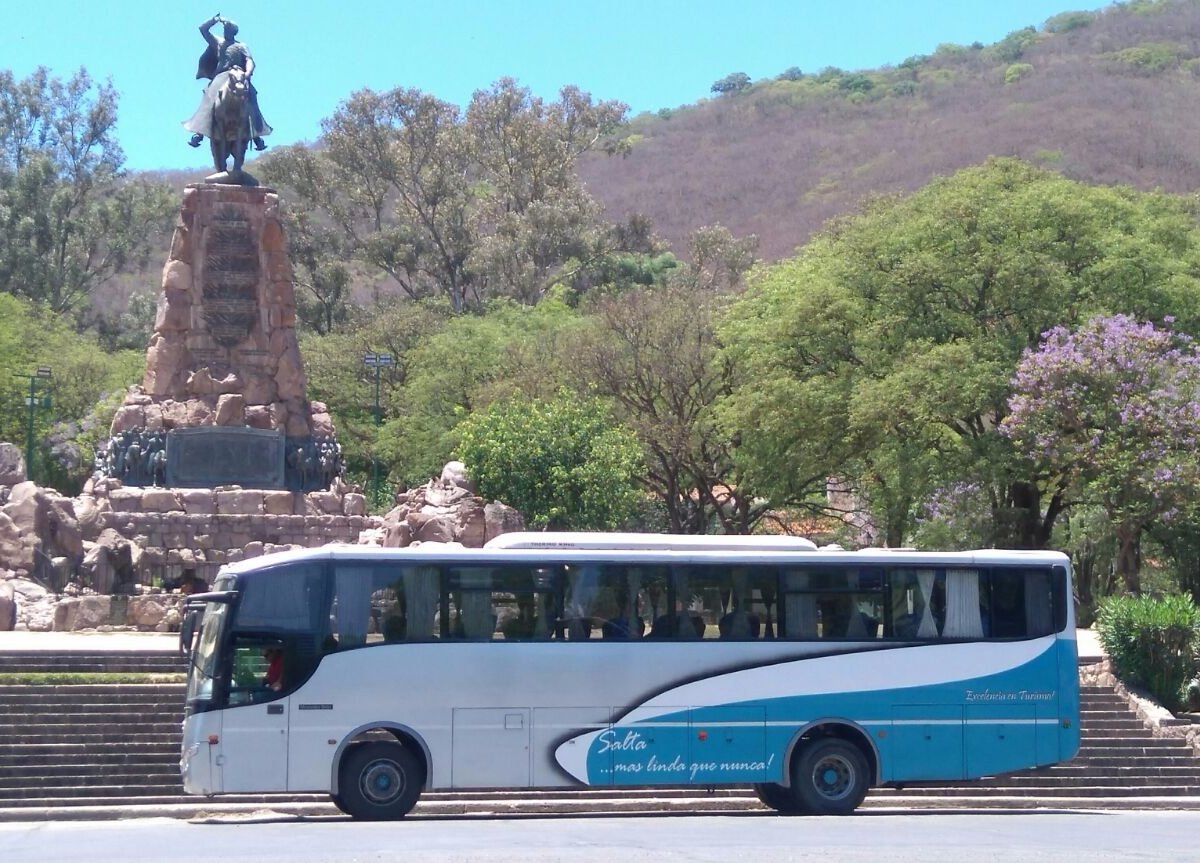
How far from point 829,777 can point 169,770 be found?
8.12 m

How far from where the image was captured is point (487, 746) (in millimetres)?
17047

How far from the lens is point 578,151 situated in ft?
264

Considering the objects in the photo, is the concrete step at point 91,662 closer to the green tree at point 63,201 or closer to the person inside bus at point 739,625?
the person inside bus at point 739,625

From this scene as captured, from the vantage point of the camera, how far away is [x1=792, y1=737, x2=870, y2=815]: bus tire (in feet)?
58.7

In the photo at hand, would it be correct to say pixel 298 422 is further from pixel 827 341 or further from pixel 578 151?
pixel 578 151

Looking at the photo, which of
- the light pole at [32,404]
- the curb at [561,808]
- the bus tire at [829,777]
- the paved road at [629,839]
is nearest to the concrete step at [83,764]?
the curb at [561,808]

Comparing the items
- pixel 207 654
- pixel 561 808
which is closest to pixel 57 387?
pixel 561 808

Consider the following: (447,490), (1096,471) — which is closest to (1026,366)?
(1096,471)

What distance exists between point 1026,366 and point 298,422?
649 inches

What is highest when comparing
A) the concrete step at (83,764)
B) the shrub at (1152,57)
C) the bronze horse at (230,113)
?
the shrub at (1152,57)

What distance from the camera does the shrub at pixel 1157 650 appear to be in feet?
79.8

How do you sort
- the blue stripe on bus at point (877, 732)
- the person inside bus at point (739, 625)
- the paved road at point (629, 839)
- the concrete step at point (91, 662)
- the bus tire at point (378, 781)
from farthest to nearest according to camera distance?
the concrete step at point (91, 662), the person inside bus at point (739, 625), the blue stripe on bus at point (877, 732), the bus tire at point (378, 781), the paved road at point (629, 839)

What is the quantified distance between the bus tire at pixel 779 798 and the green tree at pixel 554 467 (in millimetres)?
21886

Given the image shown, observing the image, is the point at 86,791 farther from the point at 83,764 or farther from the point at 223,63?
the point at 223,63
